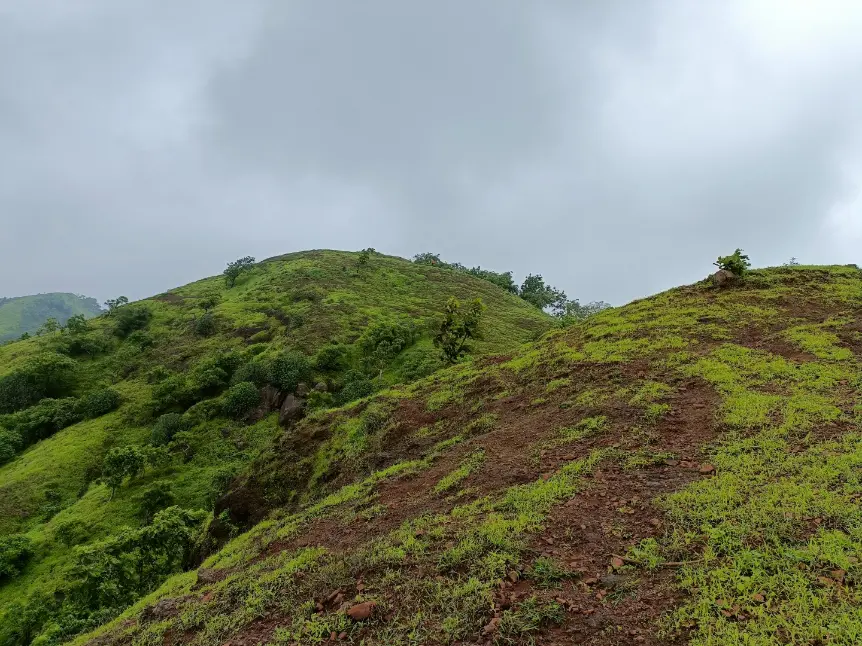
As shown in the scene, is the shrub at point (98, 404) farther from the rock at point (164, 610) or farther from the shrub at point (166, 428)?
the rock at point (164, 610)

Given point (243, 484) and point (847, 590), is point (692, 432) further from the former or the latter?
point (243, 484)

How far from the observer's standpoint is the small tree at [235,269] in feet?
321

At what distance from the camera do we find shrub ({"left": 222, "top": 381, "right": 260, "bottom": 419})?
44.9m

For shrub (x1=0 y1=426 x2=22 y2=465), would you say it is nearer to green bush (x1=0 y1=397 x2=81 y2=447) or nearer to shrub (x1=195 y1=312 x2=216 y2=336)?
green bush (x1=0 y1=397 x2=81 y2=447)

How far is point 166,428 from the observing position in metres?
43.7

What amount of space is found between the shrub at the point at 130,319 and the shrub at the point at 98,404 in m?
23.3

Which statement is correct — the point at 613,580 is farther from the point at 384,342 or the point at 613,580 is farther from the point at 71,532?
the point at 384,342

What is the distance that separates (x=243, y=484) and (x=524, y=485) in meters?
16.7

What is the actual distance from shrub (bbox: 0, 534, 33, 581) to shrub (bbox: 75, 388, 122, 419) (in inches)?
826

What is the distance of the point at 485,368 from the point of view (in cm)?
2525

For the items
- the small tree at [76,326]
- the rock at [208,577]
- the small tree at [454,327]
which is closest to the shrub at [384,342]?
the small tree at [454,327]

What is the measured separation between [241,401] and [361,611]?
134 feet

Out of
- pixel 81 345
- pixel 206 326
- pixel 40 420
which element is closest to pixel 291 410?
pixel 40 420

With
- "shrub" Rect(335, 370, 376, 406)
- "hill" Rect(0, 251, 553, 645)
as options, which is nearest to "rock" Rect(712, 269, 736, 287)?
"hill" Rect(0, 251, 553, 645)
